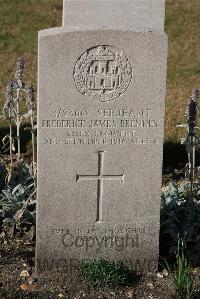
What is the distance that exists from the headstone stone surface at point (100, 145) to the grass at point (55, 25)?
5.81 metres

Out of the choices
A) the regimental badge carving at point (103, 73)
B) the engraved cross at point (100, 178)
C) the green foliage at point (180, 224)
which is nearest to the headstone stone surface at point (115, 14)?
the regimental badge carving at point (103, 73)

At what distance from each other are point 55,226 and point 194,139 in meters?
1.63

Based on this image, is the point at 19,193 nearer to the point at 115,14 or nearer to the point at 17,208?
the point at 17,208

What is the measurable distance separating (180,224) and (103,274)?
42.2 inches

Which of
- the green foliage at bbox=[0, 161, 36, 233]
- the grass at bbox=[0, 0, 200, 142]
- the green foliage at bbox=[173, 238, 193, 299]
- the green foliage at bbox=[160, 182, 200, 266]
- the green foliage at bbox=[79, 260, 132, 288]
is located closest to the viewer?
the green foliage at bbox=[173, 238, 193, 299]

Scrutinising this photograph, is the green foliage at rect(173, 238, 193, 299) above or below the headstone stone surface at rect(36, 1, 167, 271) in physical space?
below

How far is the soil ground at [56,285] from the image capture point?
5.27 meters

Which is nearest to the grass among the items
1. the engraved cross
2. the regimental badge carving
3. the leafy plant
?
the leafy plant

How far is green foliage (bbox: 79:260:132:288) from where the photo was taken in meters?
5.36

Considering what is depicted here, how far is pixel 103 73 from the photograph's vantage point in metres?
5.20

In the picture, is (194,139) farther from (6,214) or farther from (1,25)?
(1,25)

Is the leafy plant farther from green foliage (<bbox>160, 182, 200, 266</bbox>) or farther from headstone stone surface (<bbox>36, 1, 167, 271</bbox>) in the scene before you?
green foliage (<bbox>160, 182, 200, 266</bbox>)

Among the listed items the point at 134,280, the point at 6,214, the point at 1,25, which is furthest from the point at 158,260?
the point at 1,25

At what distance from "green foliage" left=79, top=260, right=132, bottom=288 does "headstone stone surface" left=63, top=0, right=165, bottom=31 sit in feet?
6.44
